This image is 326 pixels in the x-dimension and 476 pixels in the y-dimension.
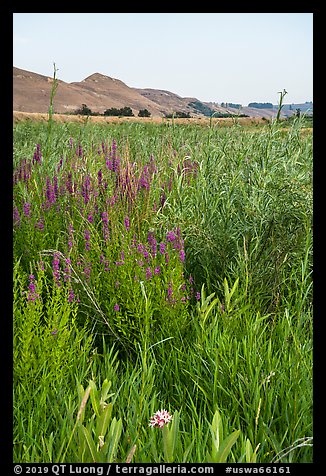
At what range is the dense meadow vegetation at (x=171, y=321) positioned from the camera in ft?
5.51

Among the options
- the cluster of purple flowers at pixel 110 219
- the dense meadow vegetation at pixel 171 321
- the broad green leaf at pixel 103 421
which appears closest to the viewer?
the broad green leaf at pixel 103 421

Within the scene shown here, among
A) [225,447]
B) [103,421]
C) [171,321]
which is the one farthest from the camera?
[171,321]

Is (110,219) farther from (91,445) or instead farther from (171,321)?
(91,445)

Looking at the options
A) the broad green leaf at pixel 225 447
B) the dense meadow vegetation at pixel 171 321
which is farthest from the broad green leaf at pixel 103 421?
the broad green leaf at pixel 225 447

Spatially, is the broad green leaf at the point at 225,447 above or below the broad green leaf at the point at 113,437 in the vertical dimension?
above

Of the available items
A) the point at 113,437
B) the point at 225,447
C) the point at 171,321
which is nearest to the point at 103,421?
the point at 113,437

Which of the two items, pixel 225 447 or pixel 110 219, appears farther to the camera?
pixel 110 219

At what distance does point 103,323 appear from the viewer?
2.50 metres

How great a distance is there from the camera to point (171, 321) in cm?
234

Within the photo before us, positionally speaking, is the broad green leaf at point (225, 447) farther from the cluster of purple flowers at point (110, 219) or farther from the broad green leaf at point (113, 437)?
the cluster of purple flowers at point (110, 219)

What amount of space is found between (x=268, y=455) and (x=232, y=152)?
7.27 feet

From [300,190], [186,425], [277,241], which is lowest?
[186,425]
